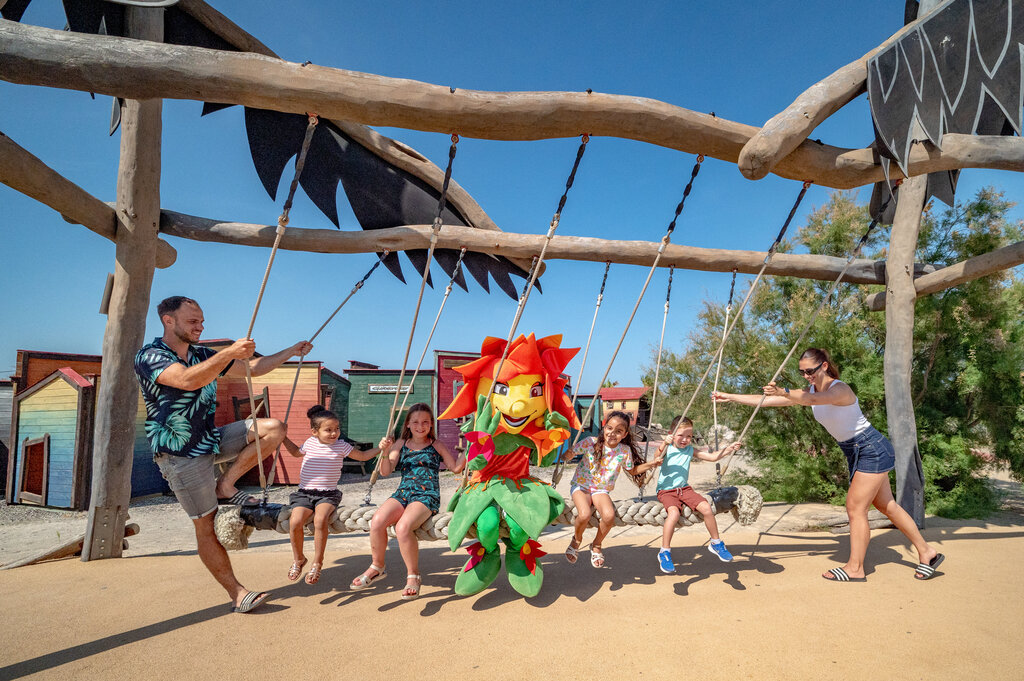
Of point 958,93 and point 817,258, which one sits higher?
point 958,93

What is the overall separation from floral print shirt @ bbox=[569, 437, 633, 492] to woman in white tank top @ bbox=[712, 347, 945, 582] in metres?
0.67

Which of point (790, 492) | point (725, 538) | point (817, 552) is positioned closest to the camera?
point (817, 552)

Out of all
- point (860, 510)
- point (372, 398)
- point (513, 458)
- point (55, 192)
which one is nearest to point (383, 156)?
point (55, 192)

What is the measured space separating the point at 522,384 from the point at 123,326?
295 centimetres

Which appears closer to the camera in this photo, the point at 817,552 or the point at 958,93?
the point at 958,93

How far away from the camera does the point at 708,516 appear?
3262 mm

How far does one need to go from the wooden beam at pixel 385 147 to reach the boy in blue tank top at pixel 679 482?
5.78 ft

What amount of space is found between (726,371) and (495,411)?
18.2 feet

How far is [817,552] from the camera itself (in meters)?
3.85

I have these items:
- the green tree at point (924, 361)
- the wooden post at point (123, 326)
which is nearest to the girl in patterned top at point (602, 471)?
the wooden post at point (123, 326)

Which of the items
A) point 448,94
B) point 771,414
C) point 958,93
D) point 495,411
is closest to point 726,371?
point 771,414

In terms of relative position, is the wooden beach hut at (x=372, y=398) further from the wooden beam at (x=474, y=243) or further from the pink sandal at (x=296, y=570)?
the pink sandal at (x=296, y=570)

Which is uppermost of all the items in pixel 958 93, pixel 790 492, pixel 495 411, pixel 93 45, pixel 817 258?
pixel 958 93

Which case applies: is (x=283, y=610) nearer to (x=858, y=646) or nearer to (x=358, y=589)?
(x=358, y=589)
